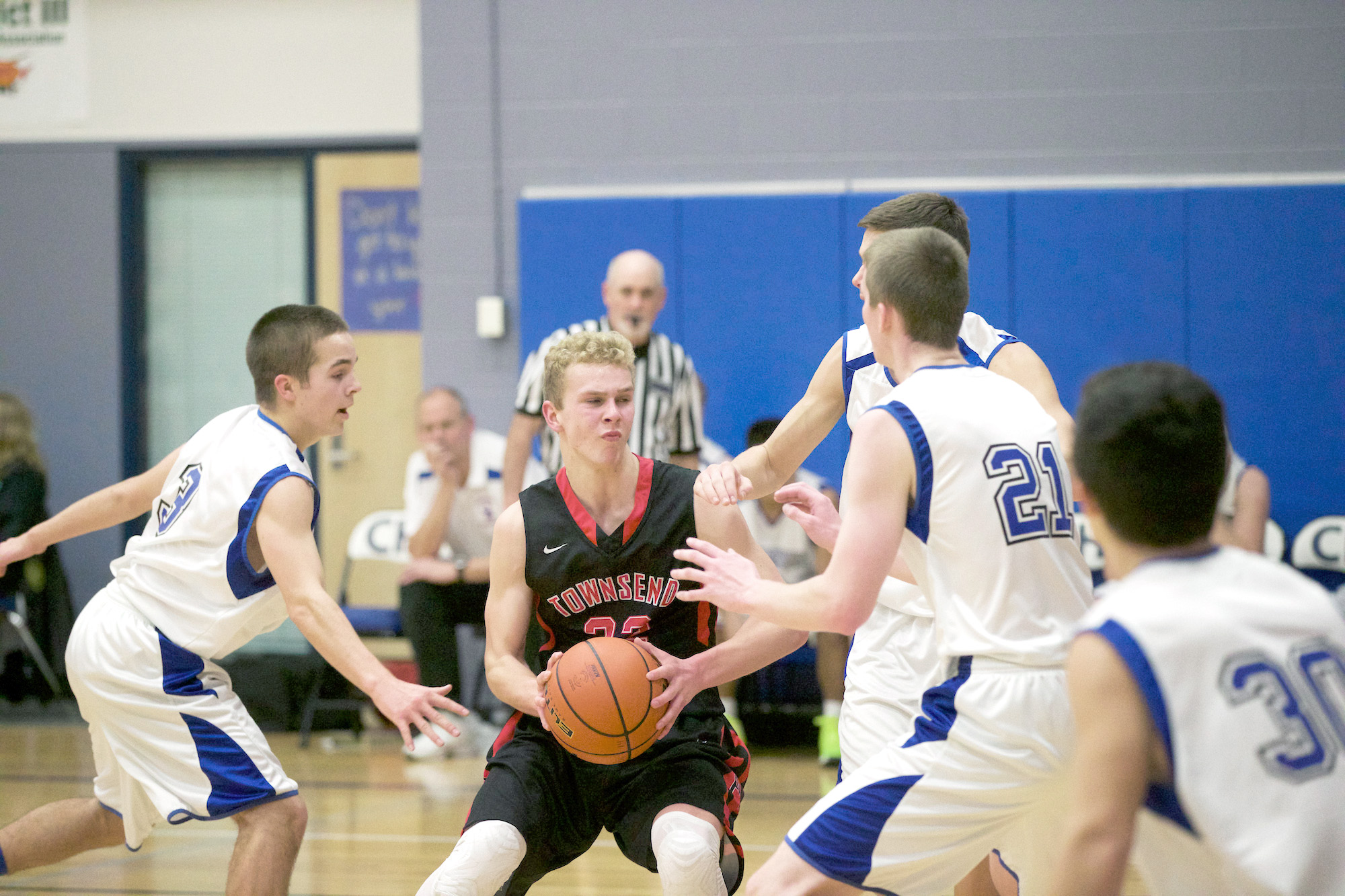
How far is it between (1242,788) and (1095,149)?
5.53m

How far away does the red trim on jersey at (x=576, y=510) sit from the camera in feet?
9.61

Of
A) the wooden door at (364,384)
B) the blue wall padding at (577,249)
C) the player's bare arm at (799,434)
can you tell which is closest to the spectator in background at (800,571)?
the blue wall padding at (577,249)

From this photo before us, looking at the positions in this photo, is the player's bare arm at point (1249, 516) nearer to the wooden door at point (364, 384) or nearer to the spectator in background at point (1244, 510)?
the spectator in background at point (1244, 510)

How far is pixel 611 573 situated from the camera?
9.55ft

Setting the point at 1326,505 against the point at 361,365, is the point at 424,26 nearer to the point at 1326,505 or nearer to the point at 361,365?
the point at 361,365

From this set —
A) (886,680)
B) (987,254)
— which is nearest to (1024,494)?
(886,680)

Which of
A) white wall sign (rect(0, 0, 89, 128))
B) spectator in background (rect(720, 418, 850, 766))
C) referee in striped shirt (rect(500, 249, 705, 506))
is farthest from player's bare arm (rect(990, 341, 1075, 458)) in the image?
white wall sign (rect(0, 0, 89, 128))

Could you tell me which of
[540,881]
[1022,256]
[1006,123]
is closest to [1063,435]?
[540,881]

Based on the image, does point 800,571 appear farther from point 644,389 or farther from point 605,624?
point 605,624

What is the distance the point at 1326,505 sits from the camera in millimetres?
6172

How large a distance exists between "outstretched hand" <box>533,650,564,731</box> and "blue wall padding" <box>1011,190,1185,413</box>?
4200mm

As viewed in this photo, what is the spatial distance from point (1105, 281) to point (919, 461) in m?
4.51

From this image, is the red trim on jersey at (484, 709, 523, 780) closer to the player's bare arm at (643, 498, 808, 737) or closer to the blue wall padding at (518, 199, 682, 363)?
the player's bare arm at (643, 498, 808, 737)

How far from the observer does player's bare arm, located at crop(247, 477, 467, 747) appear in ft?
8.60
